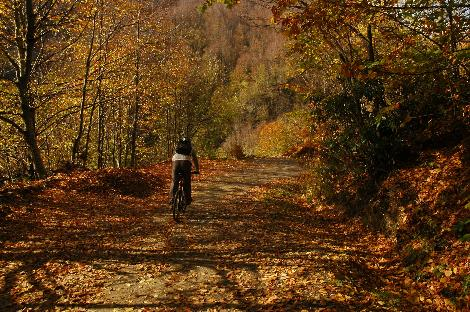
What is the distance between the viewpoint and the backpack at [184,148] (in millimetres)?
10547

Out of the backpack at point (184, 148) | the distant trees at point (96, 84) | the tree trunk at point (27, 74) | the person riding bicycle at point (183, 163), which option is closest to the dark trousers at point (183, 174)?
the person riding bicycle at point (183, 163)

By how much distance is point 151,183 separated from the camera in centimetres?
1630

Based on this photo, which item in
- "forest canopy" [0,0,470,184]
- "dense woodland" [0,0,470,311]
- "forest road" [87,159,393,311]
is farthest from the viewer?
"forest canopy" [0,0,470,184]

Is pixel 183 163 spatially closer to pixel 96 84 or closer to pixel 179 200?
pixel 179 200

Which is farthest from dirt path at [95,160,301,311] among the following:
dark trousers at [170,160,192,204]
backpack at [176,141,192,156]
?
backpack at [176,141,192,156]

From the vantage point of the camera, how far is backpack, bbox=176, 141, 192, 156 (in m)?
10.5

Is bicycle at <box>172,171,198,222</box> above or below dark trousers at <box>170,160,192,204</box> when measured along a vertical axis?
below

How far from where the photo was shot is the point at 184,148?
1059cm

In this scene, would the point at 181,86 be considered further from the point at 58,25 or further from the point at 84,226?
the point at 84,226

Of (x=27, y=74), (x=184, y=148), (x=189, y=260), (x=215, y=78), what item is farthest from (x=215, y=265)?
(x=215, y=78)

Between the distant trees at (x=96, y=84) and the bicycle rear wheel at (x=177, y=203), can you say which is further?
the distant trees at (x=96, y=84)

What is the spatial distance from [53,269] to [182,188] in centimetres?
427

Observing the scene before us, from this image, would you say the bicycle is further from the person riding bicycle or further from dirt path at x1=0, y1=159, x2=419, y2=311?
dirt path at x1=0, y1=159, x2=419, y2=311

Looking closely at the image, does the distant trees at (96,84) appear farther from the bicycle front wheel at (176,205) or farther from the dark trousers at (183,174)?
the bicycle front wheel at (176,205)
